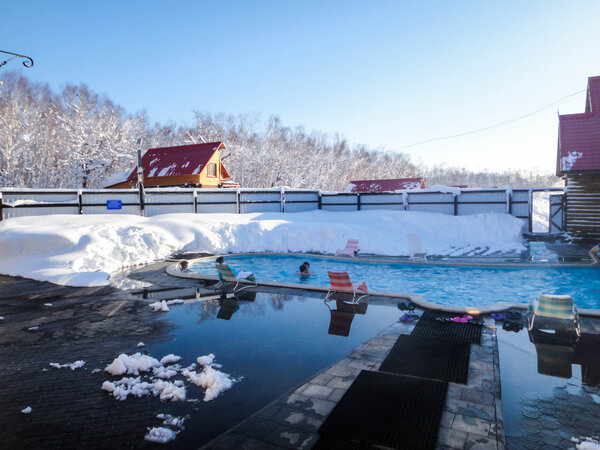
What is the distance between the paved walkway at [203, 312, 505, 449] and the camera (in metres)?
3.55

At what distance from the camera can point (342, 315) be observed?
8.09m

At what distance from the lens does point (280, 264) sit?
16.2 metres

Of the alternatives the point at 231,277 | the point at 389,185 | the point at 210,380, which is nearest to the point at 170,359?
the point at 210,380

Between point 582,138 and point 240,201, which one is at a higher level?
point 582,138

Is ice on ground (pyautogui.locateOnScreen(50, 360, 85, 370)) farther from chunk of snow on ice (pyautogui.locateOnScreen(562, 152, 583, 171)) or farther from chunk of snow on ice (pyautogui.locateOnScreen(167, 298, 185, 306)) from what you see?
chunk of snow on ice (pyautogui.locateOnScreen(562, 152, 583, 171))

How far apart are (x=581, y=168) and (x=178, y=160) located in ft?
102

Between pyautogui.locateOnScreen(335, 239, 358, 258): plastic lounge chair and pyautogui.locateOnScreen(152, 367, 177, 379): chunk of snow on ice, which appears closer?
pyautogui.locateOnScreen(152, 367, 177, 379): chunk of snow on ice

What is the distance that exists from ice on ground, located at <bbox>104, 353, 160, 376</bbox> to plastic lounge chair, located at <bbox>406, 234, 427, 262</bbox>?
1183 cm

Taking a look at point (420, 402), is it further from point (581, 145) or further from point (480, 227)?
point (581, 145)

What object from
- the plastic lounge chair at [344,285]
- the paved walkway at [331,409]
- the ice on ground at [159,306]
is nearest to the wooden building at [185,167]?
the ice on ground at [159,306]

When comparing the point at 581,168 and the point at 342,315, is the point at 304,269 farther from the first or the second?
the point at 581,168

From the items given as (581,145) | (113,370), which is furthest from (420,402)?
(581,145)

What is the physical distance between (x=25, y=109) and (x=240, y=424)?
164 feet

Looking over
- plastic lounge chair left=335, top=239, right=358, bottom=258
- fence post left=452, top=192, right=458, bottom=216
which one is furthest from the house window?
plastic lounge chair left=335, top=239, right=358, bottom=258
